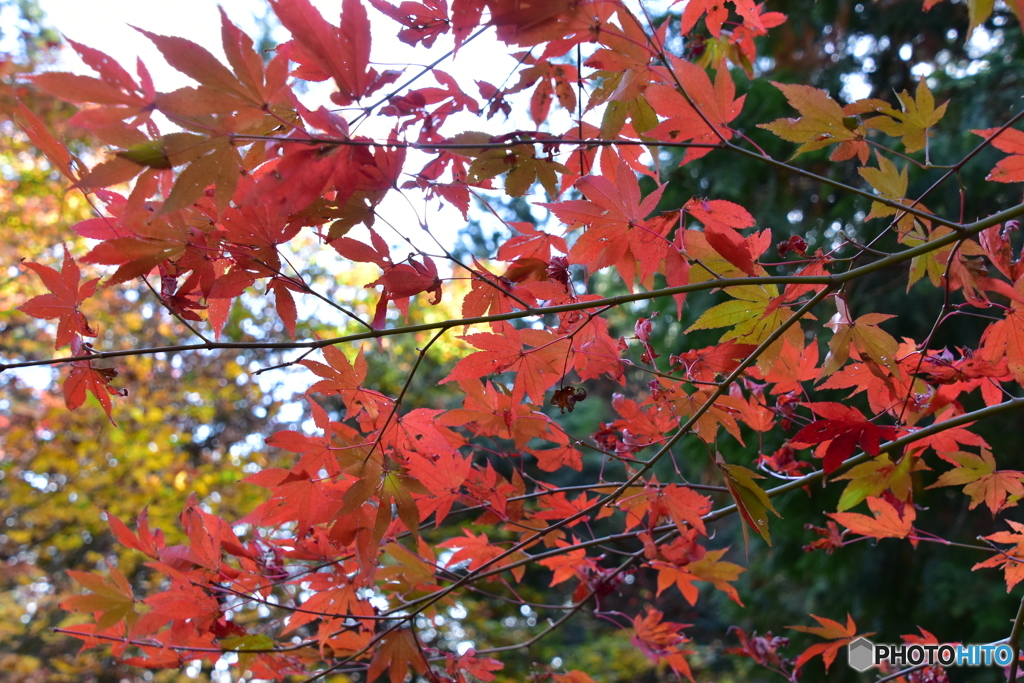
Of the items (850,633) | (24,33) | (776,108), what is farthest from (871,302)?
(24,33)

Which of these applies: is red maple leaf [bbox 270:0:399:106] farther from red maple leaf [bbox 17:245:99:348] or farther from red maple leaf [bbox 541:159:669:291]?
red maple leaf [bbox 17:245:99:348]

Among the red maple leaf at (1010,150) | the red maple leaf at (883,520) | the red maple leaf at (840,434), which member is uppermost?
the red maple leaf at (1010,150)

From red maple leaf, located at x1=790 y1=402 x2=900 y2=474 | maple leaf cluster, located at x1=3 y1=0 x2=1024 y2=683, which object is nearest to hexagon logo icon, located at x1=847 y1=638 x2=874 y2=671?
maple leaf cluster, located at x1=3 y1=0 x2=1024 y2=683

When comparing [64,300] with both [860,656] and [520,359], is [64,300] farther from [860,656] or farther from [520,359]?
[860,656]

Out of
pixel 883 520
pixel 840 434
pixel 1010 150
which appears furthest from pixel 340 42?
pixel 883 520

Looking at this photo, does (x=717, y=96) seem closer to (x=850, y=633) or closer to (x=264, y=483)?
(x=264, y=483)

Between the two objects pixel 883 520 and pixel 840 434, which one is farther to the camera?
pixel 883 520

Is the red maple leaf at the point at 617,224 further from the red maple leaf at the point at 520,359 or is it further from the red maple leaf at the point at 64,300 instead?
the red maple leaf at the point at 64,300

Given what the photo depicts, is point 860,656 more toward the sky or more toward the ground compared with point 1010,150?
more toward the ground

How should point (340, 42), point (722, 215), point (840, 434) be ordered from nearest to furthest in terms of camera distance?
1. point (340, 42)
2. point (840, 434)
3. point (722, 215)

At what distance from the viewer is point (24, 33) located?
4375mm

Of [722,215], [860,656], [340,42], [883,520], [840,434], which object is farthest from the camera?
[860,656]

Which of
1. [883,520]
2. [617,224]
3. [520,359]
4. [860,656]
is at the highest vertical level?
[617,224]

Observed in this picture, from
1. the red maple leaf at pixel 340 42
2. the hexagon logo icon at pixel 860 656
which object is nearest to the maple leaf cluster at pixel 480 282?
the red maple leaf at pixel 340 42
